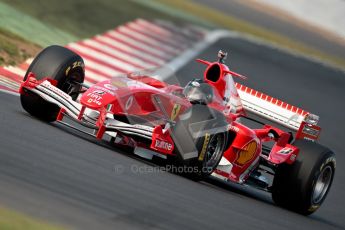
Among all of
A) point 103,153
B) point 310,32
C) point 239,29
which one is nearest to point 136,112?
point 103,153

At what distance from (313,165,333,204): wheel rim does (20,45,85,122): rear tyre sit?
2759 mm

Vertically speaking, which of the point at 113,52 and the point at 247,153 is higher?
the point at 113,52

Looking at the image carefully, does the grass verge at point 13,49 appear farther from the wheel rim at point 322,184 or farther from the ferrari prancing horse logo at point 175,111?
the wheel rim at point 322,184

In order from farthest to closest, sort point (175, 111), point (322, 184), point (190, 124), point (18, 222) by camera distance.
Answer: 1. point (322, 184)
2. point (175, 111)
3. point (190, 124)
4. point (18, 222)

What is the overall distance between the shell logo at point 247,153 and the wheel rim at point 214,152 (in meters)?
0.46

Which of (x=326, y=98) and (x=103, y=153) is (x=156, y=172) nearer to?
(x=103, y=153)

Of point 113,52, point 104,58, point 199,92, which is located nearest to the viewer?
point 199,92

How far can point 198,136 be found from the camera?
341 inches

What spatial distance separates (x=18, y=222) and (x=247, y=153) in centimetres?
428

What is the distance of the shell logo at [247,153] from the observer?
952 cm

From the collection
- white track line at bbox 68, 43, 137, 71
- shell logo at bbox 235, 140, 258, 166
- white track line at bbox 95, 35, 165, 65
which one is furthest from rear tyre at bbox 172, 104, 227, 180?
white track line at bbox 95, 35, 165, 65

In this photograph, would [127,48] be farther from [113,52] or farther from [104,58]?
[104,58]

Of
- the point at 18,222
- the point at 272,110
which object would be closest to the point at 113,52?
the point at 272,110

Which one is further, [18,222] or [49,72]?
[49,72]
